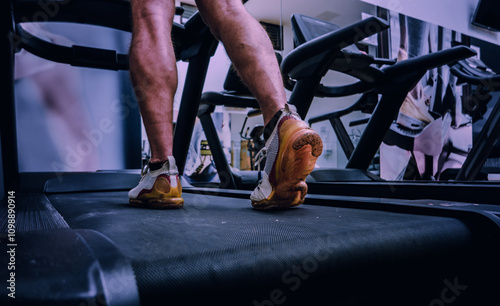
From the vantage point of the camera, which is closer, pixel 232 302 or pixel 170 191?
pixel 232 302

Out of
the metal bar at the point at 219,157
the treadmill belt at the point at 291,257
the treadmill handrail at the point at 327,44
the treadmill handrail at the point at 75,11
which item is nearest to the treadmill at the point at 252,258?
the treadmill belt at the point at 291,257

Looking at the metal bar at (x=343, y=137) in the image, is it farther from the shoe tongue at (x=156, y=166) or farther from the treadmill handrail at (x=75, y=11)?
the shoe tongue at (x=156, y=166)

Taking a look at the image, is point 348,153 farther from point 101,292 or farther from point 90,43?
point 101,292

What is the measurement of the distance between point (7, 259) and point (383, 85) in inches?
110

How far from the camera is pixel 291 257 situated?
48 centimetres

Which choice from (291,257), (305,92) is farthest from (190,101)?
(291,257)

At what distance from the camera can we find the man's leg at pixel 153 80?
106 centimetres

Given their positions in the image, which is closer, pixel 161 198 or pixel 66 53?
pixel 161 198

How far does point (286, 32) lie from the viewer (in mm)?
6980

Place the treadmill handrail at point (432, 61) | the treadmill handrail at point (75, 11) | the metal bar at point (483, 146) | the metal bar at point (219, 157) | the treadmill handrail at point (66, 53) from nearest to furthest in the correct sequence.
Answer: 1. the treadmill handrail at point (75, 11)
2. the treadmill handrail at point (66, 53)
3. the treadmill handrail at point (432, 61)
4. the metal bar at point (483, 146)
5. the metal bar at point (219, 157)

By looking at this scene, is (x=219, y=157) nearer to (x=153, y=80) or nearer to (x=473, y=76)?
(x=153, y=80)

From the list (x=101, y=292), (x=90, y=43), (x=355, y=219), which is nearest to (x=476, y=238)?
(x=355, y=219)

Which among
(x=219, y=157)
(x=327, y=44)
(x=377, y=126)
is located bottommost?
(x=219, y=157)

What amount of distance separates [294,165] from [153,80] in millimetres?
515
